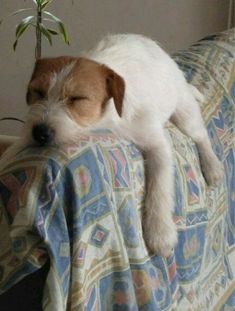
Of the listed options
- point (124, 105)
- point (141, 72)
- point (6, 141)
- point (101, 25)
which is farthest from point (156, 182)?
point (101, 25)

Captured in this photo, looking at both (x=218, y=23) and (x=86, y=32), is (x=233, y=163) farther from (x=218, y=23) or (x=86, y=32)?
(x=86, y=32)

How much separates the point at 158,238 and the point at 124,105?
33cm

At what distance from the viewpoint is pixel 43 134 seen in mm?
1043

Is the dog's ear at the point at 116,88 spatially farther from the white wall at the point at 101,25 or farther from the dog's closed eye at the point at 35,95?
the white wall at the point at 101,25

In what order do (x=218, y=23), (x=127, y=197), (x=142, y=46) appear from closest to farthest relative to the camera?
1. (x=127, y=197)
2. (x=142, y=46)
3. (x=218, y=23)

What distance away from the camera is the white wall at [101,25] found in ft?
9.44

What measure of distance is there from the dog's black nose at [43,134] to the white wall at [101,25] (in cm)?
199

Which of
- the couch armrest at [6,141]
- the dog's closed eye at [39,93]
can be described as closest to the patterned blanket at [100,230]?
the dog's closed eye at [39,93]

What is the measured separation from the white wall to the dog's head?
1.83m

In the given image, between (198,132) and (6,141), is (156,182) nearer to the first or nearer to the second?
(198,132)

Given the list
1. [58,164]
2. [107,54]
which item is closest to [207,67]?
[107,54]

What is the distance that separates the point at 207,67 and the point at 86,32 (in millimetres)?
1351

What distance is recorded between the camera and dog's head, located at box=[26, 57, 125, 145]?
1107mm

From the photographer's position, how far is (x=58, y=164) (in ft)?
3.07
